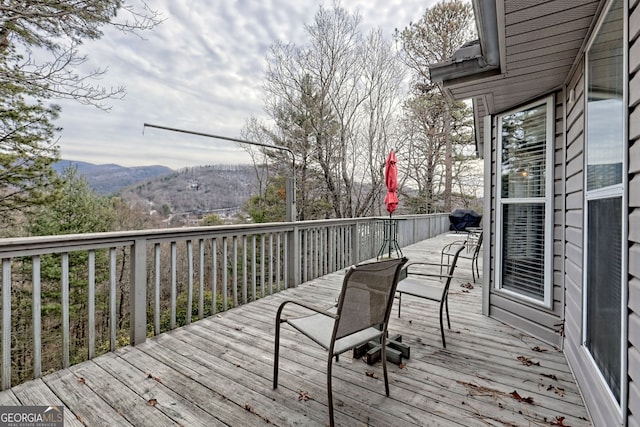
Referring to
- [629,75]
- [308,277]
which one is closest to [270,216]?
[308,277]

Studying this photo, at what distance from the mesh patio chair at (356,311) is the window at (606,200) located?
1.03 meters

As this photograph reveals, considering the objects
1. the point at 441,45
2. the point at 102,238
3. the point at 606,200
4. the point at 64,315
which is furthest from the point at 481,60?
the point at 441,45

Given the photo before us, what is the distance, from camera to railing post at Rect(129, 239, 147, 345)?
2561 millimetres

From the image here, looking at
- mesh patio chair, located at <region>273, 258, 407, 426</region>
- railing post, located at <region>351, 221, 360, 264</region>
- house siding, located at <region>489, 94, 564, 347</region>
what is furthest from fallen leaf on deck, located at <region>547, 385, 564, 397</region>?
railing post, located at <region>351, 221, 360, 264</region>

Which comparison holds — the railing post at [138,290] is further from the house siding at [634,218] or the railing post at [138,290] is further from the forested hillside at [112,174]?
the forested hillside at [112,174]

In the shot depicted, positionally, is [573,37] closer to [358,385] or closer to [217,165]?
[358,385]

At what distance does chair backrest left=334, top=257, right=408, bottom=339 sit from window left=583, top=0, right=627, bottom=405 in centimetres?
103

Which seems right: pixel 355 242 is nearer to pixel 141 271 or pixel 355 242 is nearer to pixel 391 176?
pixel 391 176

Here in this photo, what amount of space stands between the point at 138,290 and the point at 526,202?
3.72m

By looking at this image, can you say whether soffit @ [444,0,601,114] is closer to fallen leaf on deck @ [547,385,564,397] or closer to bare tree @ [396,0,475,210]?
fallen leaf on deck @ [547,385,564,397]

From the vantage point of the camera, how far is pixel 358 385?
6.74ft

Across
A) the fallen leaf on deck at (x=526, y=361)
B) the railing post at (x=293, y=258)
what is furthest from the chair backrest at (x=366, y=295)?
the railing post at (x=293, y=258)

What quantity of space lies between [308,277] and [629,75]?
4.26m

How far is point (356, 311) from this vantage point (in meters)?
1.74
